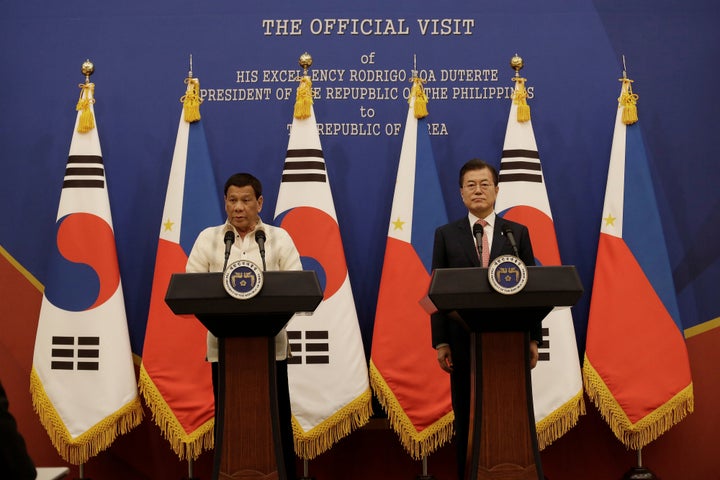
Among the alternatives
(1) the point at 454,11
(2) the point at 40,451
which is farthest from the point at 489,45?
(2) the point at 40,451

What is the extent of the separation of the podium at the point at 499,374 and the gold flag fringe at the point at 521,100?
1.58 m

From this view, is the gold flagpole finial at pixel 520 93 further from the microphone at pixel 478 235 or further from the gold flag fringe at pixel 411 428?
the gold flag fringe at pixel 411 428

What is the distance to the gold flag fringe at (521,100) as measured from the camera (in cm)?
402

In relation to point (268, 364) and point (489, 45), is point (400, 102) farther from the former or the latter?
point (268, 364)

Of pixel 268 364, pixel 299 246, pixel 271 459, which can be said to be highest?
pixel 299 246

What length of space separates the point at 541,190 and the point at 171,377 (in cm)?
208

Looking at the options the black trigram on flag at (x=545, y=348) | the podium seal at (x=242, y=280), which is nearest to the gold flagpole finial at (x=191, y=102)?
the podium seal at (x=242, y=280)

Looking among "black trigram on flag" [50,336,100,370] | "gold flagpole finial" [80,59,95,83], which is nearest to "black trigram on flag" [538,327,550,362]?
"black trigram on flag" [50,336,100,370]

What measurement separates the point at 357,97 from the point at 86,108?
142 centimetres

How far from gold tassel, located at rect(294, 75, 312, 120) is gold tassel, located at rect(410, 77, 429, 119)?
539 millimetres

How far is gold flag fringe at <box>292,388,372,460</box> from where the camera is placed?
3.82m

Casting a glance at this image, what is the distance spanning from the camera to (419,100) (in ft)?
13.4

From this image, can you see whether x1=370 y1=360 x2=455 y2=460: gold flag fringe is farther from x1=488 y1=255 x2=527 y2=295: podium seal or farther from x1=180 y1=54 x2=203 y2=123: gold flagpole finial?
x1=180 y1=54 x2=203 y2=123: gold flagpole finial

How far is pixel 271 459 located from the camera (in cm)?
270
